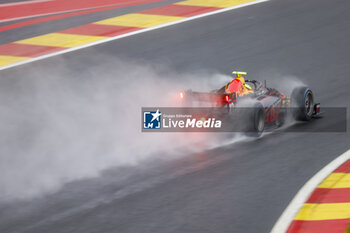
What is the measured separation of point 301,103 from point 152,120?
9.22 ft

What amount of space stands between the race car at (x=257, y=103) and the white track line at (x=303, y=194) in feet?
5.07

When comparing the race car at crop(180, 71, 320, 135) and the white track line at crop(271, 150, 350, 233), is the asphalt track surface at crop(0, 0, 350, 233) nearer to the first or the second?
the white track line at crop(271, 150, 350, 233)

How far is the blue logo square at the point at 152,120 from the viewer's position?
1134 centimetres

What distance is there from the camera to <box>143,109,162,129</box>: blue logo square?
37.2 feet

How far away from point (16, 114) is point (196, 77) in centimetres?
450

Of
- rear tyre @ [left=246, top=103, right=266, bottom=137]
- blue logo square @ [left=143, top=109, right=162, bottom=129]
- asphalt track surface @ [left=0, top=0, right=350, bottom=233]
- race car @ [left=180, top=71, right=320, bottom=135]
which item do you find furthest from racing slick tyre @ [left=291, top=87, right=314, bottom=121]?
blue logo square @ [left=143, top=109, right=162, bottom=129]

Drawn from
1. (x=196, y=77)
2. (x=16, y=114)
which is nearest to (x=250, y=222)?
(x=16, y=114)

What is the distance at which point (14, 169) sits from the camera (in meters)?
9.85

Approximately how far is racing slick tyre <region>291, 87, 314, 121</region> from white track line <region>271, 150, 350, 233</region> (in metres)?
1.57

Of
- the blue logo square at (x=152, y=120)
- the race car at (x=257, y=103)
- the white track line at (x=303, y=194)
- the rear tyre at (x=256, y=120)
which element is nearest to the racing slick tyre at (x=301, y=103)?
the race car at (x=257, y=103)

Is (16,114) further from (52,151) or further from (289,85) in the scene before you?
(289,85)

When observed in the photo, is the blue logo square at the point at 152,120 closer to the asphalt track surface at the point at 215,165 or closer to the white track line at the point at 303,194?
the asphalt track surface at the point at 215,165

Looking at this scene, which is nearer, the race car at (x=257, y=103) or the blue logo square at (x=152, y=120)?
the race car at (x=257, y=103)

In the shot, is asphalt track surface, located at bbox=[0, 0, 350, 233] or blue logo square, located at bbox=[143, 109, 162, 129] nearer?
asphalt track surface, located at bbox=[0, 0, 350, 233]
